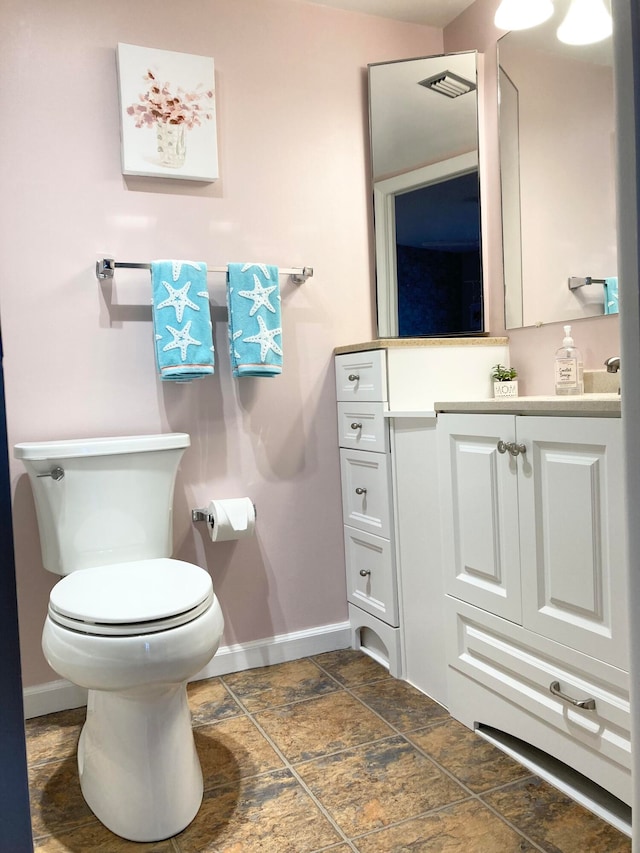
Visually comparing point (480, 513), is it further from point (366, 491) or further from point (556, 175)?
point (556, 175)

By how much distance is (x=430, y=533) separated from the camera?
74.7 inches

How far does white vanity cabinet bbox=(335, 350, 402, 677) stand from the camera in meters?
2.08

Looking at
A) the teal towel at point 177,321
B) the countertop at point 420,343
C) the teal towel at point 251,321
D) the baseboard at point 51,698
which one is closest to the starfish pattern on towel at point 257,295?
the teal towel at point 251,321

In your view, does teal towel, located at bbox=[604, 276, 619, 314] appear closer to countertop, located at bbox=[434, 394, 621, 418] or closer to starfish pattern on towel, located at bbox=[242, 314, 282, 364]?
countertop, located at bbox=[434, 394, 621, 418]

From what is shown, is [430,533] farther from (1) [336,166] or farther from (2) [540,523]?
(1) [336,166]

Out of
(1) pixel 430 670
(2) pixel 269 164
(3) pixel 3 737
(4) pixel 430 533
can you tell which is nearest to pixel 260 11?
(2) pixel 269 164

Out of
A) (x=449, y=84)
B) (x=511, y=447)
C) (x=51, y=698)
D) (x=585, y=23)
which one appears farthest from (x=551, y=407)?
(x=51, y=698)

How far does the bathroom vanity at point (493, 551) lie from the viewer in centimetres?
131

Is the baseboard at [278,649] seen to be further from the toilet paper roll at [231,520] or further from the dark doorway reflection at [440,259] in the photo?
the dark doorway reflection at [440,259]

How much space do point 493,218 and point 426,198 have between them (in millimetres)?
241

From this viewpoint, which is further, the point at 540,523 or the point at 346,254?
the point at 346,254

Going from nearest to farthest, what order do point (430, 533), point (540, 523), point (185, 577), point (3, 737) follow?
point (3, 737), point (540, 523), point (185, 577), point (430, 533)

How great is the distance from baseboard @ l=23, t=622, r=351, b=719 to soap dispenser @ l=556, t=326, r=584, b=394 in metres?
1.12

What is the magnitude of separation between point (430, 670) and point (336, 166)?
1672mm
